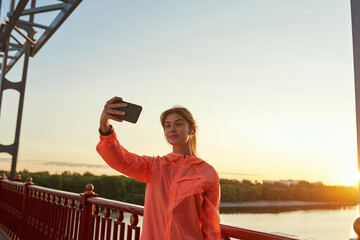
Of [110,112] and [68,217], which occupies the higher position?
[110,112]

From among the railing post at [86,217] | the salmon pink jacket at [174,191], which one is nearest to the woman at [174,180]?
the salmon pink jacket at [174,191]

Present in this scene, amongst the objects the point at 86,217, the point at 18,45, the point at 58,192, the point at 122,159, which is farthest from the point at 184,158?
the point at 18,45

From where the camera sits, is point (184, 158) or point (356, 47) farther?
point (184, 158)

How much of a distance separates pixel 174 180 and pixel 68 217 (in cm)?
196

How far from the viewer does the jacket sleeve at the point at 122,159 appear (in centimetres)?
138

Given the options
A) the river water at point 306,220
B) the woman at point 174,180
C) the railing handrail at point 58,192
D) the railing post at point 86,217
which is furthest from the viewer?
the river water at point 306,220

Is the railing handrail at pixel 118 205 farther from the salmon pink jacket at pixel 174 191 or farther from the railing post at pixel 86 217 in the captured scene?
the salmon pink jacket at pixel 174 191

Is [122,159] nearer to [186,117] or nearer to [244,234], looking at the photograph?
[186,117]

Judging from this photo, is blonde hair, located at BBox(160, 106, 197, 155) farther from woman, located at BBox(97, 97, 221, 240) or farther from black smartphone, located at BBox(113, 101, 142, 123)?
black smartphone, located at BBox(113, 101, 142, 123)

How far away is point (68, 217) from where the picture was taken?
293 cm

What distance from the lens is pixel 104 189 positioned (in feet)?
93.5

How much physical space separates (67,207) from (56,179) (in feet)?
89.1

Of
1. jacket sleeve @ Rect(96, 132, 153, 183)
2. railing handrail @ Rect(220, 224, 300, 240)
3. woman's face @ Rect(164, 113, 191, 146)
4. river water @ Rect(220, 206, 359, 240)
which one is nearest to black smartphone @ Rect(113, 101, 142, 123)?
jacket sleeve @ Rect(96, 132, 153, 183)

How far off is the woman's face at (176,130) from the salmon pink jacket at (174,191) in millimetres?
72
